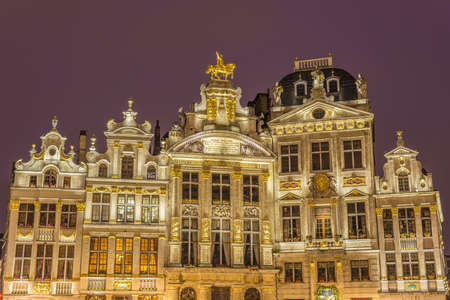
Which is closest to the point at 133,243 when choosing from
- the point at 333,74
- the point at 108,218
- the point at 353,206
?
the point at 108,218

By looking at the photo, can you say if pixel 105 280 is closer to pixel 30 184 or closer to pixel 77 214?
pixel 77 214

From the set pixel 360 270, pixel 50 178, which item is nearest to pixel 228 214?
pixel 360 270

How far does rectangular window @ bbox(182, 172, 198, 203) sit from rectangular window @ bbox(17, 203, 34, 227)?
9.16 m

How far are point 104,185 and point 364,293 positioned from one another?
17.0 m

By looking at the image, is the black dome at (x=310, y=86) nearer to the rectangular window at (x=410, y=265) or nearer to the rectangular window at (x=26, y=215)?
the rectangular window at (x=410, y=265)

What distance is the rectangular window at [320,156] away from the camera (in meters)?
40.4

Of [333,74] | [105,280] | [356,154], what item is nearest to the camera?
[105,280]

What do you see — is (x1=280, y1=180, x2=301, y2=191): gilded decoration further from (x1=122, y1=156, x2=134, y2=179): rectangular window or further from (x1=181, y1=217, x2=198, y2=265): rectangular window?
(x1=122, y1=156, x2=134, y2=179): rectangular window

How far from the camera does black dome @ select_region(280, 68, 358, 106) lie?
42094mm

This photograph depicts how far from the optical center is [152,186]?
39.0 m

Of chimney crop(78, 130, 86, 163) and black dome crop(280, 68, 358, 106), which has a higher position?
black dome crop(280, 68, 358, 106)

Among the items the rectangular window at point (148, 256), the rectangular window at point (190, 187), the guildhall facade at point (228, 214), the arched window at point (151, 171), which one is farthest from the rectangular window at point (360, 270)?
the arched window at point (151, 171)

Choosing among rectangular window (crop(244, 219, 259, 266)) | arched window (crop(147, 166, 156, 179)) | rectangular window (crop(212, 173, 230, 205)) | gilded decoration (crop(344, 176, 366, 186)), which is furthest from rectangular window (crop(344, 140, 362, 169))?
arched window (crop(147, 166, 156, 179))

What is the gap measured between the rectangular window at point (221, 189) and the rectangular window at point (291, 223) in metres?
3.80
